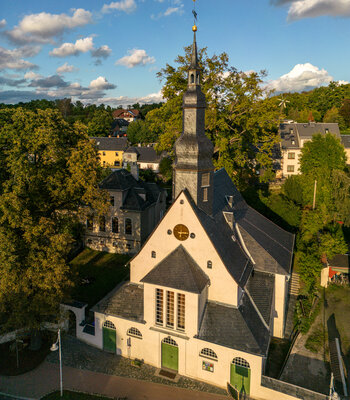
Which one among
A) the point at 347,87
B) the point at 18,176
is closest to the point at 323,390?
the point at 18,176

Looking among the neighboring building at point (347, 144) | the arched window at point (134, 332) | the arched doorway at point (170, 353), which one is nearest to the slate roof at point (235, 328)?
the arched doorway at point (170, 353)

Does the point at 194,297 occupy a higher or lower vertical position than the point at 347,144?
lower

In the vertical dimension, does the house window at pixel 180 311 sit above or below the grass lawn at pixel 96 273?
above

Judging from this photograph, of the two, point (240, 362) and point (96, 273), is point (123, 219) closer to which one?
point (96, 273)

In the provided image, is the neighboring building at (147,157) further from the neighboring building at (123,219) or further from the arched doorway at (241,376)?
the arched doorway at (241,376)

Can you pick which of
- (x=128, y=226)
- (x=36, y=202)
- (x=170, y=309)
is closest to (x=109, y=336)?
(x=170, y=309)

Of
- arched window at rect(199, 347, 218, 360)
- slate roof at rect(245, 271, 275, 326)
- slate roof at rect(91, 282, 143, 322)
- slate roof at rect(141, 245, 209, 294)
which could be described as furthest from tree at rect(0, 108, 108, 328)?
slate roof at rect(245, 271, 275, 326)
